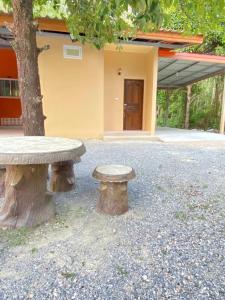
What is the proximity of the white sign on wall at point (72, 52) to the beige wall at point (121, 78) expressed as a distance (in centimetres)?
130

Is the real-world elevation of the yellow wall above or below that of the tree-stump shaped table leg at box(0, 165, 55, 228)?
above

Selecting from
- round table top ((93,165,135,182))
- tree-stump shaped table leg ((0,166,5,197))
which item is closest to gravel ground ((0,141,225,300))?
round table top ((93,165,135,182))

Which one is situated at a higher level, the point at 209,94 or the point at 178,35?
the point at 178,35

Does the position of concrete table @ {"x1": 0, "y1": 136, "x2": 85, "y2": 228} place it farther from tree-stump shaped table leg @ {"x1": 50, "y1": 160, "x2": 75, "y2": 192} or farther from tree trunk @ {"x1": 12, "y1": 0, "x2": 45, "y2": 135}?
tree trunk @ {"x1": 12, "y1": 0, "x2": 45, "y2": 135}

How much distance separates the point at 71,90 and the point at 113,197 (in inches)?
204

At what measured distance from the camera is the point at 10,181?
7.88 feet

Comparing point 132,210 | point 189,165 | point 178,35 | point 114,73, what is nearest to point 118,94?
point 114,73

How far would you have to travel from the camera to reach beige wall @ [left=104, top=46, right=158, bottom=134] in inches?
327

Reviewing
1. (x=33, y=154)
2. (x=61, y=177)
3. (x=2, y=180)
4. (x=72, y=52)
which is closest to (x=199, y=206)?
(x=61, y=177)

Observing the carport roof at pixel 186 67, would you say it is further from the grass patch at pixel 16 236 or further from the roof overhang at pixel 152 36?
the grass patch at pixel 16 236

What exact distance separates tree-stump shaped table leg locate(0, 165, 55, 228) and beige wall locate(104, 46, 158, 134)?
20.0ft

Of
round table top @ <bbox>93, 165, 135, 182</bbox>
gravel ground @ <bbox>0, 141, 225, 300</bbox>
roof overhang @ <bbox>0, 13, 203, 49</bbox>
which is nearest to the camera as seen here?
gravel ground @ <bbox>0, 141, 225, 300</bbox>

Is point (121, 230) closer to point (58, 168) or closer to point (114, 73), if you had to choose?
point (58, 168)

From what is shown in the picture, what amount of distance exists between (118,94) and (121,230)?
6792 mm
